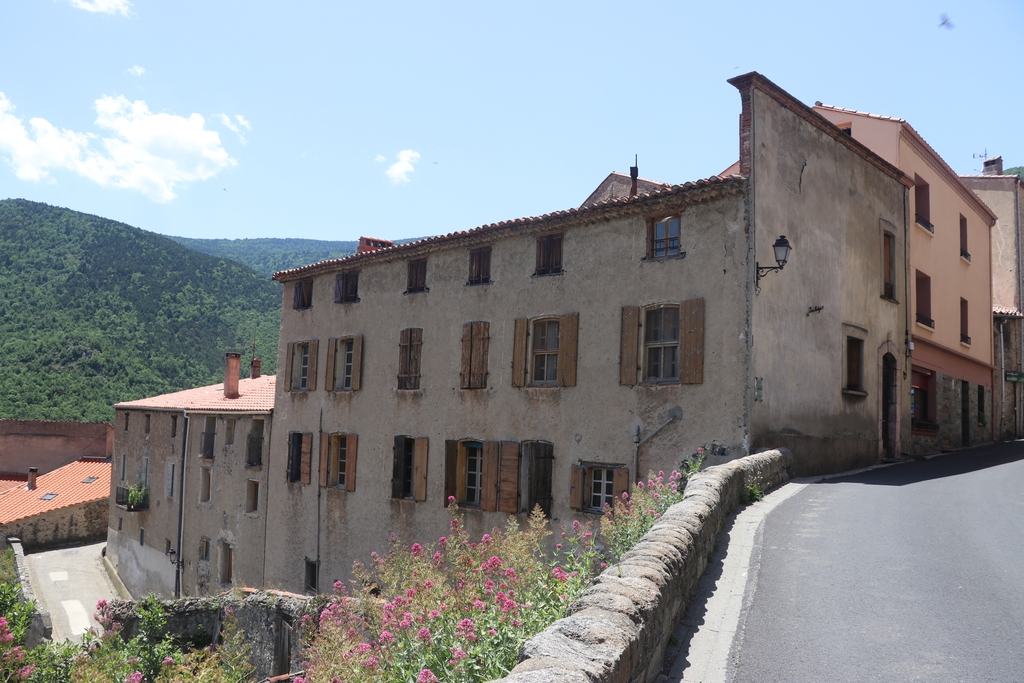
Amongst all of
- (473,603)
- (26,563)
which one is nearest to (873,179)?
(473,603)

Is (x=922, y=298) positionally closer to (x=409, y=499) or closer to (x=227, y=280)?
(x=409, y=499)

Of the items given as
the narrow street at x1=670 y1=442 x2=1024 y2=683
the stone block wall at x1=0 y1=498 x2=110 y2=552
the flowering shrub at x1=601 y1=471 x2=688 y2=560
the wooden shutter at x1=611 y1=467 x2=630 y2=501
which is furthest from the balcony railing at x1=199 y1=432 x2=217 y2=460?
the narrow street at x1=670 y1=442 x2=1024 y2=683

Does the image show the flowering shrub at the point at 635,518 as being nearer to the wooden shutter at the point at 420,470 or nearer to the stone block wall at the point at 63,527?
the wooden shutter at the point at 420,470

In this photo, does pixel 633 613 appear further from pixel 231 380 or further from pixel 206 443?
pixel 231 380

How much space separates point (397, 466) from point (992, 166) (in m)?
27.7

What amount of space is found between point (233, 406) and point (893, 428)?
19.1m

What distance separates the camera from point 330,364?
2188cm

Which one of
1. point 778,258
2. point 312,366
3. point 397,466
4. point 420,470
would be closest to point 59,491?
point 312,366

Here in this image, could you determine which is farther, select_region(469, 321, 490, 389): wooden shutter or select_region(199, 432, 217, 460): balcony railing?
select_region(199, 432, 217, 460): balcony railing

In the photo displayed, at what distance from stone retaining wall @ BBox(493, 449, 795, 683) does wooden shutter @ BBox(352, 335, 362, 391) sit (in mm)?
13486

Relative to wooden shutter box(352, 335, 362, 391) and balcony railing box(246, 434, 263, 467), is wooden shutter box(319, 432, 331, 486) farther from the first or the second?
balcony railing box(246, 434, 263, 467)

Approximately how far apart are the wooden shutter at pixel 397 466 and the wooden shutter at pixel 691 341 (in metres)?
7.81

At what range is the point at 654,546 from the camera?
6203mm

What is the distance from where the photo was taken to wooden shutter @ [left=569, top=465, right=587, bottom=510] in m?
15.2
